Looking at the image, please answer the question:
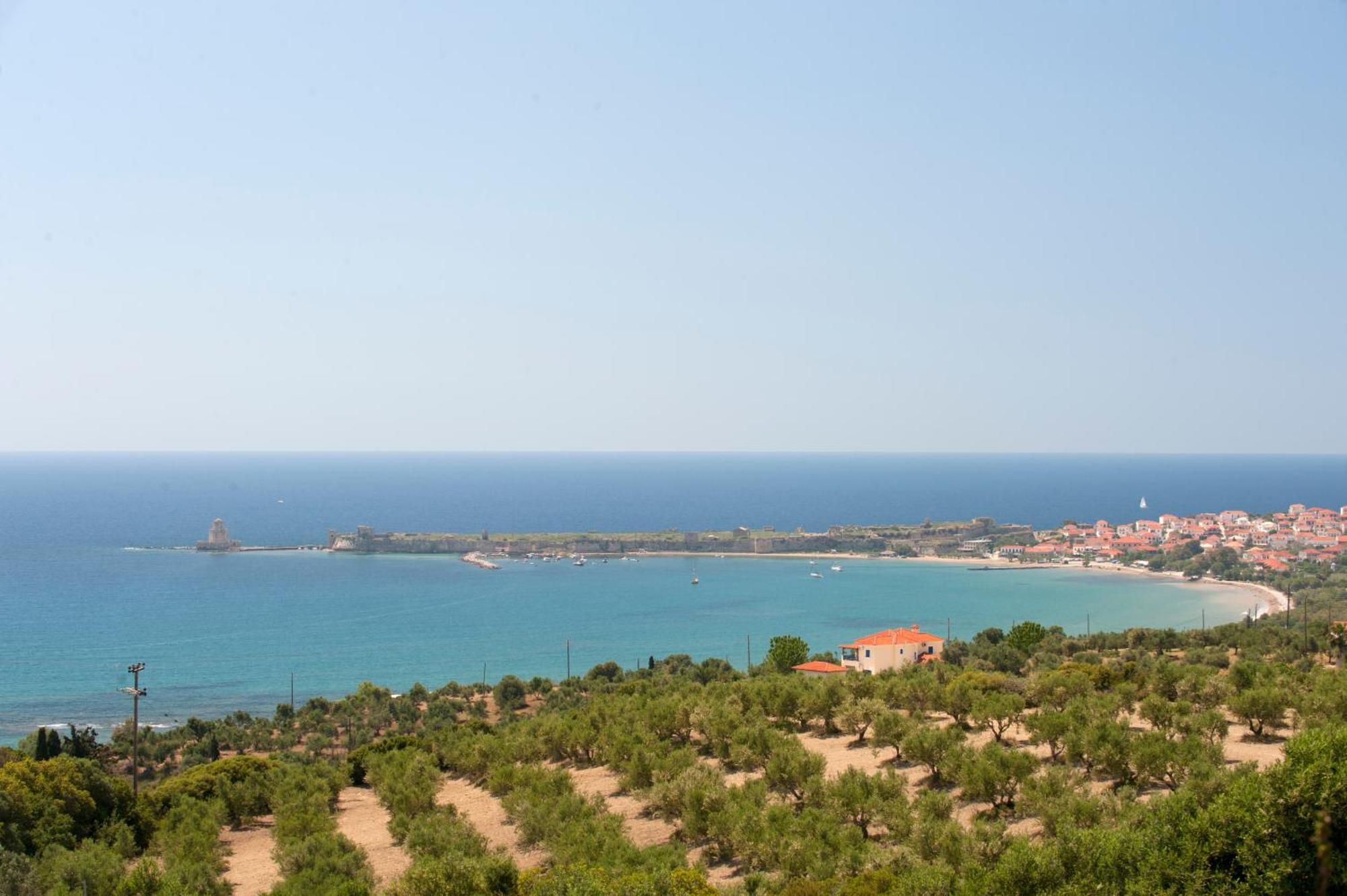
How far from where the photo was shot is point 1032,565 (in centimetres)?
8550

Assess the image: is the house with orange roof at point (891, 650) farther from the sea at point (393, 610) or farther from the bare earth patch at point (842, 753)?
the bare earth patch at point (842, 753)

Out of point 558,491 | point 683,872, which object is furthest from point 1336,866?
point 558,491

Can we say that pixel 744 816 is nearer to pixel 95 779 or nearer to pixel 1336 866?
pixel 1336 866

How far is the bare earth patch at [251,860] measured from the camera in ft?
52.7

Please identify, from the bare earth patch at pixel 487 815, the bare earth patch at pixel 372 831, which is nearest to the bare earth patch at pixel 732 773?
the bare earth patch at pixel 487 815

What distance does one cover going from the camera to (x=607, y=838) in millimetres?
14273

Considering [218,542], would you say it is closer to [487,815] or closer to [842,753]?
[487,815]

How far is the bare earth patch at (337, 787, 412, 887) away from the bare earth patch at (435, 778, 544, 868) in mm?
1275

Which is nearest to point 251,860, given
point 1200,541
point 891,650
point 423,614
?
point 891,650

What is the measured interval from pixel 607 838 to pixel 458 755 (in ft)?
33.0

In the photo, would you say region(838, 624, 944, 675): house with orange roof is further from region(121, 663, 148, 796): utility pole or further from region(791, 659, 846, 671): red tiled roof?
region(121, 663, 148, 796): utility pole

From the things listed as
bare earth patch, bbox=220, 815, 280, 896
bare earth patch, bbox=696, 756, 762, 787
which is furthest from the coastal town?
bare earth patch, bbox=220, 815, 280, 896

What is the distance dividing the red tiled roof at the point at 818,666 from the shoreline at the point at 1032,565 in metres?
32.0

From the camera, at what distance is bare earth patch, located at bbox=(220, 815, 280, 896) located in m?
16.1
